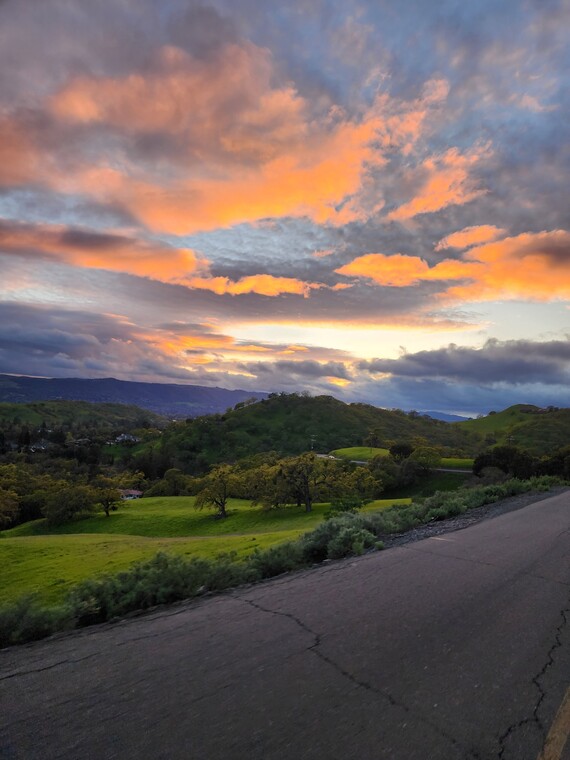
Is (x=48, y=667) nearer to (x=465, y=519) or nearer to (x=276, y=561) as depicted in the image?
(x=276, y=561)

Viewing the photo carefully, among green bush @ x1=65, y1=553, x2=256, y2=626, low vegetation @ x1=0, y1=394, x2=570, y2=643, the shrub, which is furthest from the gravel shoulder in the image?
green bush @ x1=65, y1=553, x2=256, y2=626

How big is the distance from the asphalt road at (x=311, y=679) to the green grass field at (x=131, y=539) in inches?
144

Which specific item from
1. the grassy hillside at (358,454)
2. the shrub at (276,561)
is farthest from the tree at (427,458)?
the shrub at (276,561)

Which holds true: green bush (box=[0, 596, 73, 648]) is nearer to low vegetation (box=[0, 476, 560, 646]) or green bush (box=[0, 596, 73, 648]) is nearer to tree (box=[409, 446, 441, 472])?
low vegetation (box=[0, 476, 560, 646])

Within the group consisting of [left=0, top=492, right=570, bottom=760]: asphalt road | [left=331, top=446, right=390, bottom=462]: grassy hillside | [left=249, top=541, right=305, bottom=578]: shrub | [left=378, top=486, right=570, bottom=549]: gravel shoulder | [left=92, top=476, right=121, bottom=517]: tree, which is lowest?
[left=92, top=476, right=121, bottom=517]: tree

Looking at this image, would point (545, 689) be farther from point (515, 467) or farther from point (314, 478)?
point (515, 467)

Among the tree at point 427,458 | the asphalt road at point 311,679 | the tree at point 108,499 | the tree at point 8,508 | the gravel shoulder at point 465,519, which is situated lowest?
the tree at point 8,508

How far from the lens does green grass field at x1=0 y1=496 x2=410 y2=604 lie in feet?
80.6

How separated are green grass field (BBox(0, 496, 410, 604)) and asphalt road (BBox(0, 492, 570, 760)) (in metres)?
3.65

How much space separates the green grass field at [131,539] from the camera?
24.6m

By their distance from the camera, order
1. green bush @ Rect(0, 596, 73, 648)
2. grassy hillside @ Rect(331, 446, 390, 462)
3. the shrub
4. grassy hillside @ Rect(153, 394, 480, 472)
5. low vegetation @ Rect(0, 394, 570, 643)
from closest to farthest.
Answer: green bush @ Rect(0, 596, 73, 648) < low vegetation @ Rect(0, 394, 570, 643) < the shrub < grassy hillside @ Rect(331, 446, 390, 462) < grassy hillside @ Rect(153, 394, 480, 472)

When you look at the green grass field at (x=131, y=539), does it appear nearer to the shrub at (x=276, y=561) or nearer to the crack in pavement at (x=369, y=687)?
the shrub at (x=276, y=561)

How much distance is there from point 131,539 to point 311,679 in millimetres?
40639

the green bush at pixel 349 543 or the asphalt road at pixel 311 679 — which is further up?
the asphalt road at pixel 311 679
